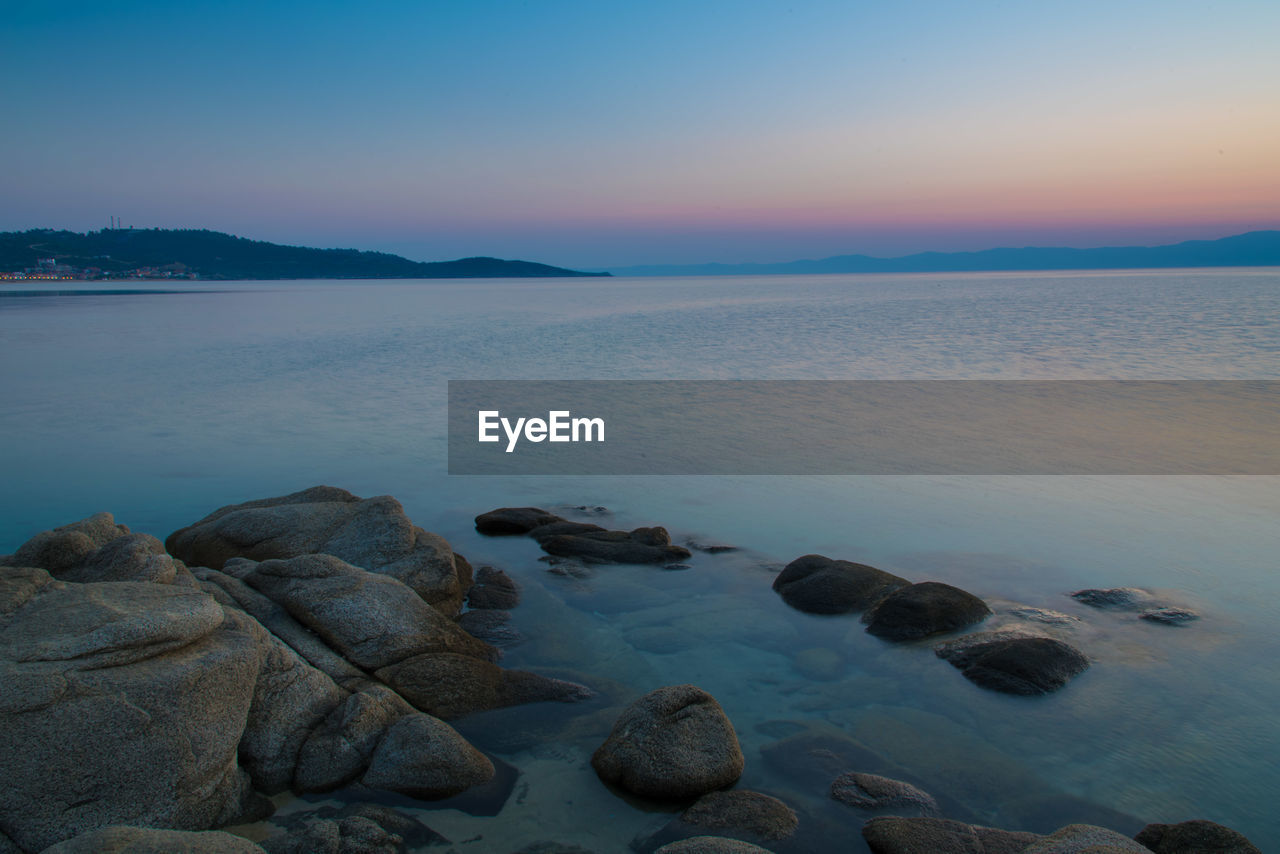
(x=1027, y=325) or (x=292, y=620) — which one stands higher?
(x=1027, y=325)

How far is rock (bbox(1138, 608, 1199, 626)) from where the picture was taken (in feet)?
29.7

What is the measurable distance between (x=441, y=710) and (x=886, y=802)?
3.62 m

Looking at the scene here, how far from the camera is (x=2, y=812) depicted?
4.80m

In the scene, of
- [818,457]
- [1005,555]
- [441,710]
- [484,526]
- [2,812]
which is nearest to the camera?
[2,812]

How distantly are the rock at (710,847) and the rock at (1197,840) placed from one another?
8.64 feet

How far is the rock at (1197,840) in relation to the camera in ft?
17.0

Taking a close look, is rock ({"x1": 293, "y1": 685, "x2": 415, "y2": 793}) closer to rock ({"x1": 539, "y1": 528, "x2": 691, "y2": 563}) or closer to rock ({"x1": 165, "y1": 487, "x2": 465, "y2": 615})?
rock ({"x1": 165, "y1": 487, "x2": 465, "y2": 615})

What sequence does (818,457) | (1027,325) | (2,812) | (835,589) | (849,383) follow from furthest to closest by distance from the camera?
1. (1027,325)
2. (849,383)
3. (818,457)
4. (835,589)
5. (2,812)

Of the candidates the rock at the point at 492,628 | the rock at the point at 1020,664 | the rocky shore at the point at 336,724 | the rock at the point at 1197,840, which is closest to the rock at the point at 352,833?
the rocky shore at the point at 336,724

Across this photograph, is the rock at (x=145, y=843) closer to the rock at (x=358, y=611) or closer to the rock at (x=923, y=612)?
the rock at (x=358, y=611)

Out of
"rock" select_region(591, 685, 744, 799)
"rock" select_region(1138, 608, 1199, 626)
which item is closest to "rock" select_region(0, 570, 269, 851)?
"rock" select_region(591, 685, 744, 799)

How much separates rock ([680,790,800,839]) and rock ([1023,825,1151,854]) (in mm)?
1495

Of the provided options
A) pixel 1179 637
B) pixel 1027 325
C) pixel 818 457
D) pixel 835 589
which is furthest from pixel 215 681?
pixel 1027 325

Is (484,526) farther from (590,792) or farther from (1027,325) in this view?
(1027,325)
